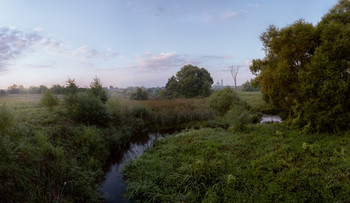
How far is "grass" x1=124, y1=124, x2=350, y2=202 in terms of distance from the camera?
430cm

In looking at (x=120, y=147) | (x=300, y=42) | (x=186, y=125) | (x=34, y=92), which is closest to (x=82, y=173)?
(x=120, y=147)

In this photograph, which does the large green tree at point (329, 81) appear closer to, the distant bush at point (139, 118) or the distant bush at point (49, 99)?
the distant bush at point (139, 118)

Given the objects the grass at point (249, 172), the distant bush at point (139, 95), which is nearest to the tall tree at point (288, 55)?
the grass at point (249, 172)

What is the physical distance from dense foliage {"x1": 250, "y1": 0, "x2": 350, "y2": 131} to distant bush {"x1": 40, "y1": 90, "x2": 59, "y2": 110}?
43.0 ft

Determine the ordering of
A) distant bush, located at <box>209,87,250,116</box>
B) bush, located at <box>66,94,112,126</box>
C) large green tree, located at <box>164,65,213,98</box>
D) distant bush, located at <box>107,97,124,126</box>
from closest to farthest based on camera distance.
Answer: bush, located at <box>66,94,112,126</box>, distant bush, located at <box>107,97,124,126</box>, distant bush, located at <box>209,87,250,116</box>, large green tree, located at <box>164,65,213,98</box>

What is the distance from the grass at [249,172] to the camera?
14.1 ft

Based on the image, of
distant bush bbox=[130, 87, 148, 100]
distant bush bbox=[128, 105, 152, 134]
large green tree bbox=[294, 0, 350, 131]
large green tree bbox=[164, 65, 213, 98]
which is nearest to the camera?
large green tree bbox=[294, 0, 350, 131]

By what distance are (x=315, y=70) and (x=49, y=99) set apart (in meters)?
14.5

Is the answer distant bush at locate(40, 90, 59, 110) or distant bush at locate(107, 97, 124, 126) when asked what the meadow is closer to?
distant bush at locate(40, 90, 59, 110)

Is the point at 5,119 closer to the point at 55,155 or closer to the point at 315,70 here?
the point at 55,155

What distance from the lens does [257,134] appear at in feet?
28.4

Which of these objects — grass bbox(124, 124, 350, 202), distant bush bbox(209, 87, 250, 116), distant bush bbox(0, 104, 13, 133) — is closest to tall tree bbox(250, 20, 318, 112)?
grass bbox(124, 124, 350, 202)

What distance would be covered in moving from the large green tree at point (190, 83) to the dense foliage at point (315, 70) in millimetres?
20549

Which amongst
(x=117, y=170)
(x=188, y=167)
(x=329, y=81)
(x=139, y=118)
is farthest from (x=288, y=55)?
(x=139, y=118)
